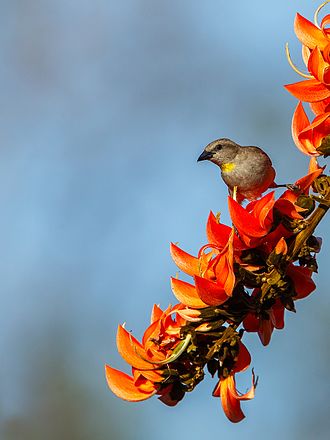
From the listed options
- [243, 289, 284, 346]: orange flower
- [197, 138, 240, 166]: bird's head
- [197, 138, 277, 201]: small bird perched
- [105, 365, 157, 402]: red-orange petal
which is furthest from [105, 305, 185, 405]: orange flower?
[197, 138, 240, 166]: bird's head

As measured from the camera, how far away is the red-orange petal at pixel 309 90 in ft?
4.79

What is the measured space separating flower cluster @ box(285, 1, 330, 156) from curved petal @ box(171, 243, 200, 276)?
0.26 meters

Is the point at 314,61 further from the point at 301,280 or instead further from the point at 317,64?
the point at 301,280

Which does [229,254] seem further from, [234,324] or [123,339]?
[123,339]

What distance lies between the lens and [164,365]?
1.43 metres

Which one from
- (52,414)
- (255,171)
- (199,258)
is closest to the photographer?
(199,258)

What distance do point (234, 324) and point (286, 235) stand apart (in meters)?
0.16

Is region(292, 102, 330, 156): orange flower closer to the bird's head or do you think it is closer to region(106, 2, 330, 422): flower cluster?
region(106, 2, 330, 422): flower cluster

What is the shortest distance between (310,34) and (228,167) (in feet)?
2.62

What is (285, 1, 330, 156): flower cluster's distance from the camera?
1.46m

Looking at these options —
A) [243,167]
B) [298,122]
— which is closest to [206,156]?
[243,167]

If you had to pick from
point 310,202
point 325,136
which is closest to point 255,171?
point 325,136

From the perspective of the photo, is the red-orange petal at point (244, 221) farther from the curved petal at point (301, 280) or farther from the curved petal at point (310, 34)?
the curved petal at point (310, 34)

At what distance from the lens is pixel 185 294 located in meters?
1.41
